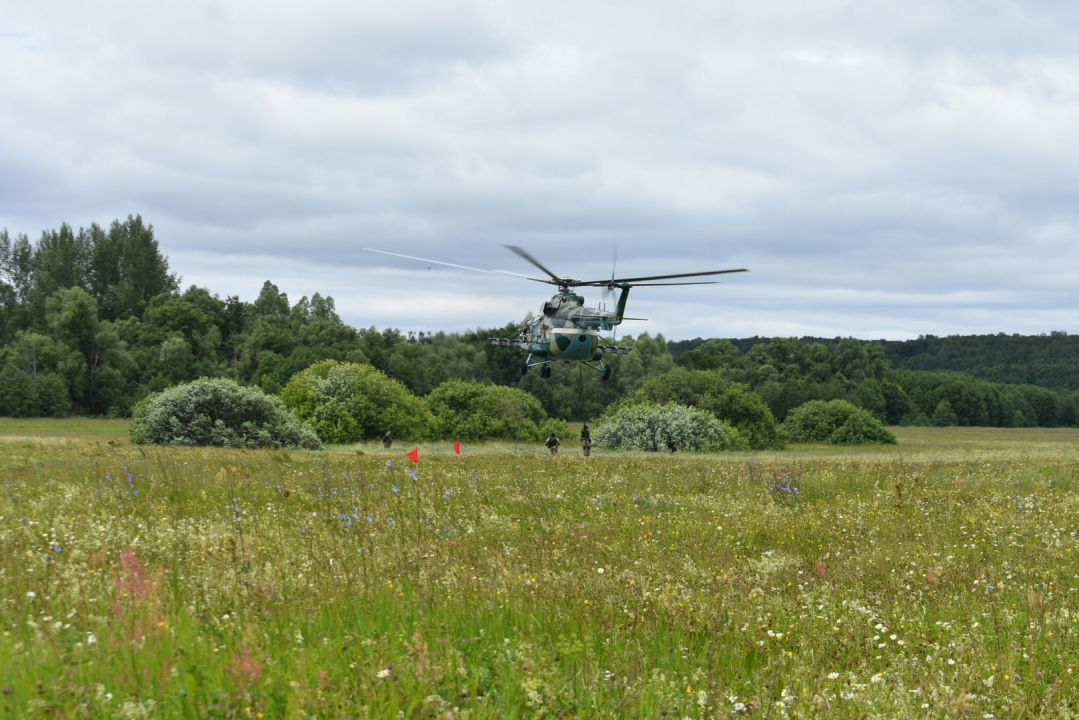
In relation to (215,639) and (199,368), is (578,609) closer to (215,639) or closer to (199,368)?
(215,639)

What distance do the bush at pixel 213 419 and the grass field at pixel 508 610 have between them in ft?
→ 125

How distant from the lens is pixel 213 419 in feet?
159

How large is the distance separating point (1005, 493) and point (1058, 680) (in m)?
11.1

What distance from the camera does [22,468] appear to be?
15.2 meters

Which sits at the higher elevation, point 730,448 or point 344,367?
point 344,367

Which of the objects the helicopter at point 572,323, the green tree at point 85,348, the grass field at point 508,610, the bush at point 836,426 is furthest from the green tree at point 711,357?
the grass field at point 508,610

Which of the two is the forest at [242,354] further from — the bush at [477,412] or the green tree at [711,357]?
the bush at [477,412]

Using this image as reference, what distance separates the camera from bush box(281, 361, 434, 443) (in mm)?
66625

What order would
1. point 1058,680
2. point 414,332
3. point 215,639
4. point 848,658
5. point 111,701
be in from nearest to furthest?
1. point 111,701
2. point 215,639
3. point 1058,680
4. point 848,658
5. point 414,332

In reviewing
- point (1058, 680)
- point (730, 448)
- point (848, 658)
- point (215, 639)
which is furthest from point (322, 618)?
point (730, 448)

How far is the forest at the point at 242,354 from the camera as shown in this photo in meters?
99.6

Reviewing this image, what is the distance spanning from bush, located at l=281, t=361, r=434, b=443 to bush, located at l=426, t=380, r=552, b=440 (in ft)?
21.1

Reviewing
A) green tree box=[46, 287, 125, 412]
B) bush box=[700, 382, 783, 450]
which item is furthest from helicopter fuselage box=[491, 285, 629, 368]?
green tree box=[46, 287, 125, 412]

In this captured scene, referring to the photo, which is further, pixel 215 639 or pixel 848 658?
pixel 848 658
